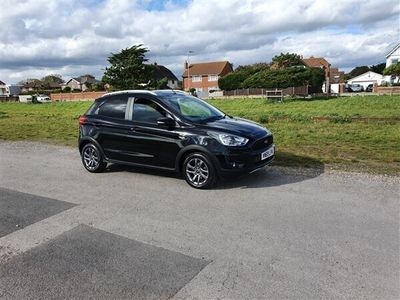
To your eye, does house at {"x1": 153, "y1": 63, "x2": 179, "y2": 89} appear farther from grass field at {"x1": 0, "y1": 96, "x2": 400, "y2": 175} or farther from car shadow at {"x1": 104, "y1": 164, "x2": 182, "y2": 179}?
car shadow at {"x1": 104, "y1": 164, "x2": 182, "y2": 179}

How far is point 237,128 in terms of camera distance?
643 centimetres

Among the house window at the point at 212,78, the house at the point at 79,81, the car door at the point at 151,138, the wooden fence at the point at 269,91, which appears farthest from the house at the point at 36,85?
the car door at the point at 151,138

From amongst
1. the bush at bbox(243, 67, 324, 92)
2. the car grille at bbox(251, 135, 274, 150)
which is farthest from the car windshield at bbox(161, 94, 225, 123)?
the bush at bbox(243, 67, 324, 92)

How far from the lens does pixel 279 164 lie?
7.90 m

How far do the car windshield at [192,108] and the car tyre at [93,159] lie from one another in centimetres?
183

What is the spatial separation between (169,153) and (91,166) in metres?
2.08

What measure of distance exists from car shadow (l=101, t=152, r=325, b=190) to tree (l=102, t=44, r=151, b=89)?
46077 mm

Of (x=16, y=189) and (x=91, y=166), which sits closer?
(x=16, y=189)

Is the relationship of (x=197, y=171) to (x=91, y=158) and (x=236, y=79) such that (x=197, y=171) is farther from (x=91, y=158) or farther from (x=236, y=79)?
(x=236, y=79)

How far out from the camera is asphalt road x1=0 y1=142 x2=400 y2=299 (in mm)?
3410

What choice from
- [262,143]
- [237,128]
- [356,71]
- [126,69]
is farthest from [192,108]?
[356,71]

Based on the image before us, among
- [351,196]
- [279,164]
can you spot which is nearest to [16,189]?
[279,164]

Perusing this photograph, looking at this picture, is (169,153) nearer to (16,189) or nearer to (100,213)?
A: (100,213)

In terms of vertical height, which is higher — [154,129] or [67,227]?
[154,129]
